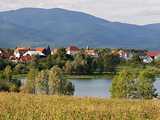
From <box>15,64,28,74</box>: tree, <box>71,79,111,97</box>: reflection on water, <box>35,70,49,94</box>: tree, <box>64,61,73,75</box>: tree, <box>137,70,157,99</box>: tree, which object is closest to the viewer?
<box>137,70,157,99</box>: tree

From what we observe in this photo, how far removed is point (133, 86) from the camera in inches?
2117

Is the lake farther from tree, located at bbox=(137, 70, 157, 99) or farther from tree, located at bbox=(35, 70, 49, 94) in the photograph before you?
tree, located at bbox=(35, 70, 49, 94)

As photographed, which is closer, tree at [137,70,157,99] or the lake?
tree at [137,70,157,99]

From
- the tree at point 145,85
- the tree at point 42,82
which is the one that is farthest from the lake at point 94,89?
the tree at point 42,82

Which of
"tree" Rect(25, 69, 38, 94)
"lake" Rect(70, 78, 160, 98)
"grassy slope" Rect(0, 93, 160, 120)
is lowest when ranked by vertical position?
"lake" Rect(70, 78, 160, 98)

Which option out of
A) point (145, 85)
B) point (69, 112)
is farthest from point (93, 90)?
point (69, 112)

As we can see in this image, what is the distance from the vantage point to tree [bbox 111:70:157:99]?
5250cm

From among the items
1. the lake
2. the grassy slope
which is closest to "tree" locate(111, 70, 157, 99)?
the lake

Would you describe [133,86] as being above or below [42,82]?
above

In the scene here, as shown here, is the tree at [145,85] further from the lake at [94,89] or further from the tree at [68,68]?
the tree at [68,68]

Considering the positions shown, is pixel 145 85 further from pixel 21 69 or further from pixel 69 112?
pixel 21 69

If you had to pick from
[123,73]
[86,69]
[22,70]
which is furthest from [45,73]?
[86,69]

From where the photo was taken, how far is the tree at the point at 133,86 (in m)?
52.5

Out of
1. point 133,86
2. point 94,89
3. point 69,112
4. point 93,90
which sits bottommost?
point 94,89
